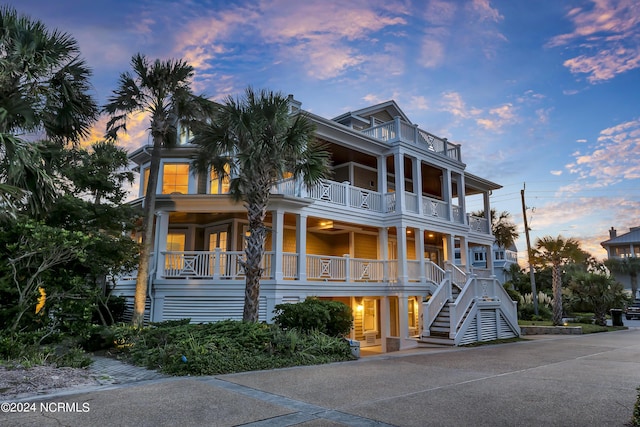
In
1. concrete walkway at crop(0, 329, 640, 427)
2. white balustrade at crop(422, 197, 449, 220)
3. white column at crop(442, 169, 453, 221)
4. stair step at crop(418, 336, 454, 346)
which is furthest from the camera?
white column at crop(442, 169, 453, 221)

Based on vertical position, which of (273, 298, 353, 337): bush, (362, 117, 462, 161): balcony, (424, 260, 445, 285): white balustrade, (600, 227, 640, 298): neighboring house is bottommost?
(273, 298, 353, 337): bush

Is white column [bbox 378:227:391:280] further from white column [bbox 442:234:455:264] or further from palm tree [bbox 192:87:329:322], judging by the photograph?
palm tree [bbox 192:87:329:322]

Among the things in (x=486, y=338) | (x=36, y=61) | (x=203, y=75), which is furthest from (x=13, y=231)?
(x=486, y=338)

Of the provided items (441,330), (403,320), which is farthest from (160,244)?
(441,330)

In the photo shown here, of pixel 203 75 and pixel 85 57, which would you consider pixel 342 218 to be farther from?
pixel 85 57

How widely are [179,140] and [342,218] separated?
769cm

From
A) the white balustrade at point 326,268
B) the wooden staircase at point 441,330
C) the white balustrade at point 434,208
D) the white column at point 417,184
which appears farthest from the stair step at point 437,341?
the white balustrade at point 434,208

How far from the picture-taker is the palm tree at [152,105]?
42.5 feet

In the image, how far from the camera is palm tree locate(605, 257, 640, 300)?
161ft

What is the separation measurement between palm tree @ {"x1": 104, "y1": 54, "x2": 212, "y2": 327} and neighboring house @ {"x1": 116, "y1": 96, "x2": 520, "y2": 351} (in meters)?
1.56

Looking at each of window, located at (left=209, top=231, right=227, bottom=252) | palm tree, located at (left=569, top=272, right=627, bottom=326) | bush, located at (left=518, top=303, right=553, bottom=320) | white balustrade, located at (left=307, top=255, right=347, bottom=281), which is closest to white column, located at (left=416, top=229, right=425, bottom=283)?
white balustrade, located at (left=307, top=255, right=347, bottom=281)

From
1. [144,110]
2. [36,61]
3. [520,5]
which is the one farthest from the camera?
[144,110]

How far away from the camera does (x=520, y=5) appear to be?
1230 centimetres

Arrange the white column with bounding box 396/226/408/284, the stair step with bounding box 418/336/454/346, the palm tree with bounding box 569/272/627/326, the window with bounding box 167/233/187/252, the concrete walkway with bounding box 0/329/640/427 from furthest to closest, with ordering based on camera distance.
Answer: the palm tree with bounding box 569/272/627/326, the window with bounding box 167/233/187/252, the white column with bounding box 396/226/408/284, the stair step with bounding box 418/336/454/346, the concrete walkway with bounding box 0/329/640/427
